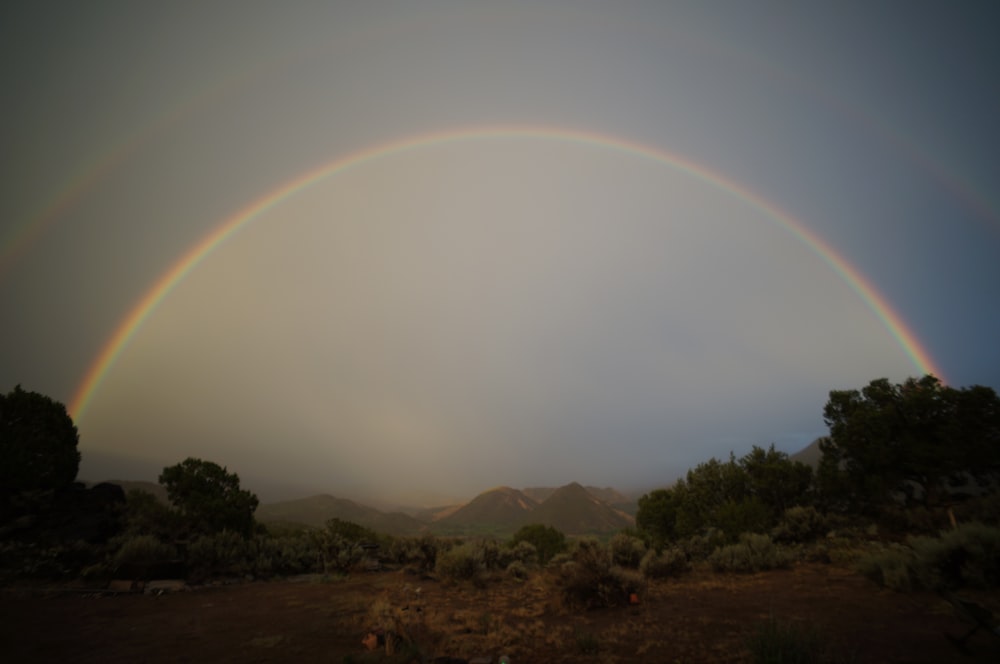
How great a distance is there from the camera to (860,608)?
831 cm

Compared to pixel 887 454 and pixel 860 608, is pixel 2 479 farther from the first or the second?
pixel 887 454

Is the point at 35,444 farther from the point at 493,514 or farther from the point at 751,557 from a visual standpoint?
the point at 493,514

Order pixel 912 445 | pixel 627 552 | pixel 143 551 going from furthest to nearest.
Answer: pixel 912 445, pixel 627 552, pixel 143 551

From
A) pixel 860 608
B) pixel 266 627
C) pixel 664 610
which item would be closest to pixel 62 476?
pixel 266 627

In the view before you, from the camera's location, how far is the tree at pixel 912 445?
22.1m

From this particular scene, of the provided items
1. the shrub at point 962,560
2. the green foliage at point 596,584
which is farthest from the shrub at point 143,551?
the shrub at point 962,560

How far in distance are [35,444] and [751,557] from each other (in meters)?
29.0

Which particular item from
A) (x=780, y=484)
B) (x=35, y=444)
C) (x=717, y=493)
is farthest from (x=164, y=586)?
(x=780, y=484)

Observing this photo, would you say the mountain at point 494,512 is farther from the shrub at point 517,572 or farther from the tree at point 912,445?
the shrub at point 517,572

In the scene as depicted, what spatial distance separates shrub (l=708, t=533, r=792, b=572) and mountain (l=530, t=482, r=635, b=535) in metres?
58.8

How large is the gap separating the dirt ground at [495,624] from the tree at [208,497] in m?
6.97

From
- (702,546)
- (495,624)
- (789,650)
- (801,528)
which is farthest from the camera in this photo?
(702,546)

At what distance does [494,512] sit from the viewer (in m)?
85.4

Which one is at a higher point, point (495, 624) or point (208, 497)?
point (208, 497)
